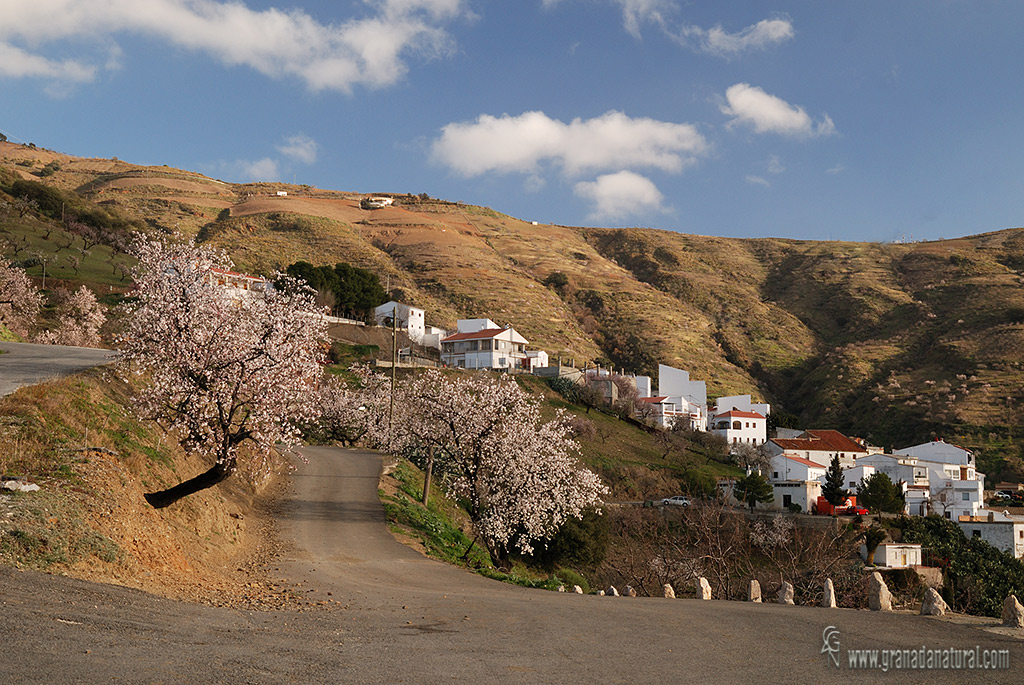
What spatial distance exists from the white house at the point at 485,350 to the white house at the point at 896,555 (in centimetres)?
5179

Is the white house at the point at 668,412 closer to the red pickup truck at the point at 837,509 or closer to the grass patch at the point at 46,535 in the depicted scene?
the red pickup truck at the point at 837,509

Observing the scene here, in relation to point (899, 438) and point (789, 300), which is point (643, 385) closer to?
point (899, 438)

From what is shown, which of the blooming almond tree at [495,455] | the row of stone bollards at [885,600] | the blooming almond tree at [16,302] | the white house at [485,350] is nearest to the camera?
the row of stone bollards at [885,600]

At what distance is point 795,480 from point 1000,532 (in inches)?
686

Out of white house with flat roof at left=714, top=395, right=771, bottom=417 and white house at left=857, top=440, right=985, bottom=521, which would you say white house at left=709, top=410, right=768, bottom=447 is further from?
white house at left=857, top=440, right=985, bottom=521

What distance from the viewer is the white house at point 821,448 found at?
275 feet

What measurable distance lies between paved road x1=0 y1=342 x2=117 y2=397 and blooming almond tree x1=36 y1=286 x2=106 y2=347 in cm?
1919

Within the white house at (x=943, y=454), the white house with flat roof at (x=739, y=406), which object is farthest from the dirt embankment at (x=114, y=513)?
the white house with flat roof at (x=739, y=406)

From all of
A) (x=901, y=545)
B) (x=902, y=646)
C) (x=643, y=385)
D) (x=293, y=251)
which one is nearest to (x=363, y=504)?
(x=902, y=646)

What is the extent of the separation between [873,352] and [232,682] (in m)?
139

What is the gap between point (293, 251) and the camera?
13512 cm

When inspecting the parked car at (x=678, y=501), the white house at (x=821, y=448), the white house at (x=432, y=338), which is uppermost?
the white house at (x=432, y=338)

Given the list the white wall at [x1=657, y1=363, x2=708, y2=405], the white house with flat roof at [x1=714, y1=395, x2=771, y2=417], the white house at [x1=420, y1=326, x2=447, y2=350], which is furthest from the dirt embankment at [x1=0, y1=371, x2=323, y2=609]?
the white wall at [x1=657, y1=363, x2=708, y2=405]

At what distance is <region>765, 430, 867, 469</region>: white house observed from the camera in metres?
83.7
